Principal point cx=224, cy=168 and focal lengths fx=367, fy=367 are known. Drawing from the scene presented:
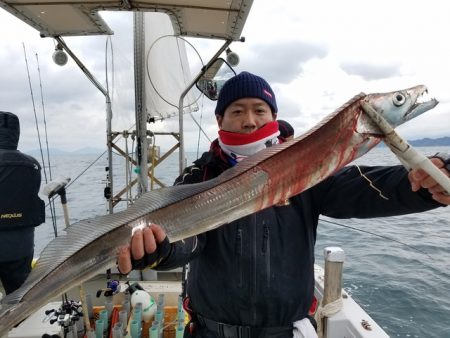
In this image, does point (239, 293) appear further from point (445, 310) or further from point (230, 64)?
point (445, 310)

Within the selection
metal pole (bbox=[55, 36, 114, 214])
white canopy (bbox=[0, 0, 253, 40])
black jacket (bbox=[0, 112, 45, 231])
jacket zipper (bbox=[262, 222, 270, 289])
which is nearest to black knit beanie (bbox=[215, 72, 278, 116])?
jacket zipper (bbox=[262, 222, 270, 289])

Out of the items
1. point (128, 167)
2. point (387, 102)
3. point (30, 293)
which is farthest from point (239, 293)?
point (128, 167)

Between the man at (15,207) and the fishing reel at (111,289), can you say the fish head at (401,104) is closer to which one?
the fishing reel at (111,289)

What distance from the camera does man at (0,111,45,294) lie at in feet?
17.4

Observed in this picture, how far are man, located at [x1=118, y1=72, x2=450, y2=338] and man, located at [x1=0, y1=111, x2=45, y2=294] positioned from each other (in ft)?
12.5

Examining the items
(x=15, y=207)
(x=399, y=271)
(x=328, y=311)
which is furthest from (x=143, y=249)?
(x=399, y=271)

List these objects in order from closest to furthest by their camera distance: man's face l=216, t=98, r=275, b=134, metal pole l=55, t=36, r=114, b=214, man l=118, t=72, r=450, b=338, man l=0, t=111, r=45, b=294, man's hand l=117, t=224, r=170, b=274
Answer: man's hand l=117, t=224, r=170, b=274, man l=118, t=72, r=450, b=338, man's face l=216, t=98, r=275, b=134, man l=0, t=111, r=45, b=294, metal pole l=55, t=36, r=114, b=214

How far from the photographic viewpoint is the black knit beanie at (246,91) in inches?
110

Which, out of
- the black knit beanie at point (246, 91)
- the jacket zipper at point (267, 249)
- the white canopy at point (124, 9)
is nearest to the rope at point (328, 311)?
the jacket zipper at point (267, 249)

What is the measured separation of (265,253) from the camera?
246 cm

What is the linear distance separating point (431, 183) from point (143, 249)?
157 centimetres

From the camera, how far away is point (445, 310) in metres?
7.84

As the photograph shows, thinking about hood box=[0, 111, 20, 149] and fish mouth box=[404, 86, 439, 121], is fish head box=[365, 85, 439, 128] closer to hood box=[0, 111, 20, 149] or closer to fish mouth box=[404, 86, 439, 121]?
fish mouth box=[404, 86, 439, 121]

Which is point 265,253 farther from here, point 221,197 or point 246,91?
point 246,91
